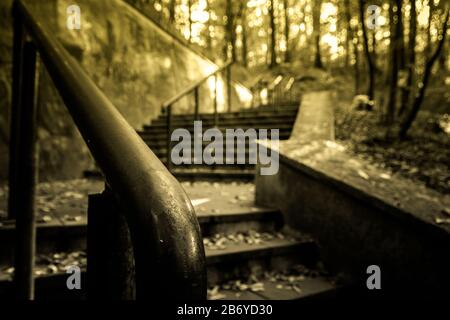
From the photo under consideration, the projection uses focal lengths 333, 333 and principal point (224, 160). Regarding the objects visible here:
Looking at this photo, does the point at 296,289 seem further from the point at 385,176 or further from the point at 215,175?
the point at 215,175

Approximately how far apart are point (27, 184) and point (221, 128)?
18.5 feet

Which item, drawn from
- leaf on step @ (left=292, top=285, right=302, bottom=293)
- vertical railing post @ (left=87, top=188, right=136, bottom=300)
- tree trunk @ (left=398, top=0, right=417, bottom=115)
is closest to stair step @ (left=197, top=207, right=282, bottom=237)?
leaf on step @ (left=292, top=285, right=302, bottom=293)

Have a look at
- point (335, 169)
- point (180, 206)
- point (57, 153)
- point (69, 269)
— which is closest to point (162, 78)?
point (57, 153)

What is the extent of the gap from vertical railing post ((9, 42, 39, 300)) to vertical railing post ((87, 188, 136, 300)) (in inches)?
42.0

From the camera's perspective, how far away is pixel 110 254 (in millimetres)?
740

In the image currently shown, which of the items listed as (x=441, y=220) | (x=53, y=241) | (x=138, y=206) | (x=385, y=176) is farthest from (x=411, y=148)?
(x=138, y=206)

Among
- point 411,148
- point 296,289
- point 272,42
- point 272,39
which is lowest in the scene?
point 296,289

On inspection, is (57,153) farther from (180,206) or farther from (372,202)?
(180,206)

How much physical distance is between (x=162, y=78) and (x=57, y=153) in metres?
3.53

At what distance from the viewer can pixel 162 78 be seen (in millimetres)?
8289

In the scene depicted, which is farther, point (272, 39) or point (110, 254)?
point (272, 39)

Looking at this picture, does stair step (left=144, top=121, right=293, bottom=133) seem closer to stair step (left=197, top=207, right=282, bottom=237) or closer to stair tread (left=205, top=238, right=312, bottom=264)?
stair step (left=197, top=207, right=282, bottom=237)

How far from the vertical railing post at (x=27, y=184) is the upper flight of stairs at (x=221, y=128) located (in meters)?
3.55

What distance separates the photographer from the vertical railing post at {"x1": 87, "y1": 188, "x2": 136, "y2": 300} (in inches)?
29.0
